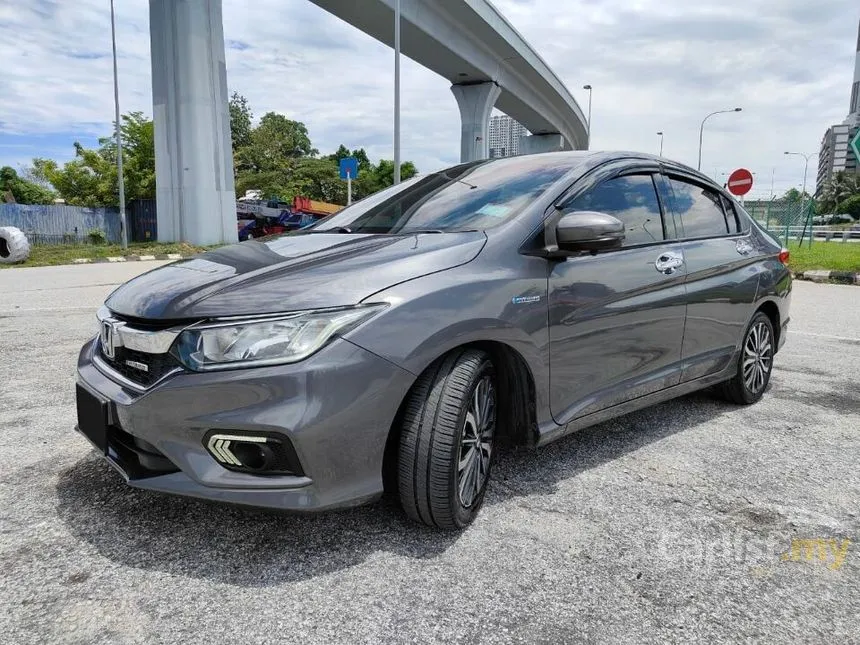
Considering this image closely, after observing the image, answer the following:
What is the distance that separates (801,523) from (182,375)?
2357mm

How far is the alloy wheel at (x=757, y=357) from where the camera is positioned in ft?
13.1

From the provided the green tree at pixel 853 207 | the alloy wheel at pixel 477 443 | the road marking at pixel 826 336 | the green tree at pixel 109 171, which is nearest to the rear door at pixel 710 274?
the alloy wheel at pixel 477 443

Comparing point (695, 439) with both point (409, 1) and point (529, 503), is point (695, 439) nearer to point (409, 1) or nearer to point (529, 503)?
point (529, 503)

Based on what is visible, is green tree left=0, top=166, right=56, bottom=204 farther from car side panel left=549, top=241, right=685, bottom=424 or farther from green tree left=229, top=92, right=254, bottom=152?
car side panel left=549, top=241, right=685, bottom=424

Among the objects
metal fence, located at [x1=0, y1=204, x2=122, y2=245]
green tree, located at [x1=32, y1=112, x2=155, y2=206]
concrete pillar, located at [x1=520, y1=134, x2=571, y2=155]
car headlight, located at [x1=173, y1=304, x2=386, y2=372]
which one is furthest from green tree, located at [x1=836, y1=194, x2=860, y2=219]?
car headlight, located at [x1=173, y1=304, x2=386, y2=372]

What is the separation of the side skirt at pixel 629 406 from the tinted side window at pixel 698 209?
0.77m

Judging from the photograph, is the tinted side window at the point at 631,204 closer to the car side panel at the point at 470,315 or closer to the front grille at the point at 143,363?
the car side panel at the point at 470,315

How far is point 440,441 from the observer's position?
2189 millimetres

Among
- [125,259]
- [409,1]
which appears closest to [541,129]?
[409,1]

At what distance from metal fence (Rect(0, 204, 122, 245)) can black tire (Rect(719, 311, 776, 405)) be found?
24.1 meters

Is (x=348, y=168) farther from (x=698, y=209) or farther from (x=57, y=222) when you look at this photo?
(x=698, y=209)

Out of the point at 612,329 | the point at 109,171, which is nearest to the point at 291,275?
the point at 612,329

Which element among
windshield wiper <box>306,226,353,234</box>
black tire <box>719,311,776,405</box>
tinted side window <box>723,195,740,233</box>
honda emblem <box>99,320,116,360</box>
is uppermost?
tinted side window <box>723,195,740,233</box>

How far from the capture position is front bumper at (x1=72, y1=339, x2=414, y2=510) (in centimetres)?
196
